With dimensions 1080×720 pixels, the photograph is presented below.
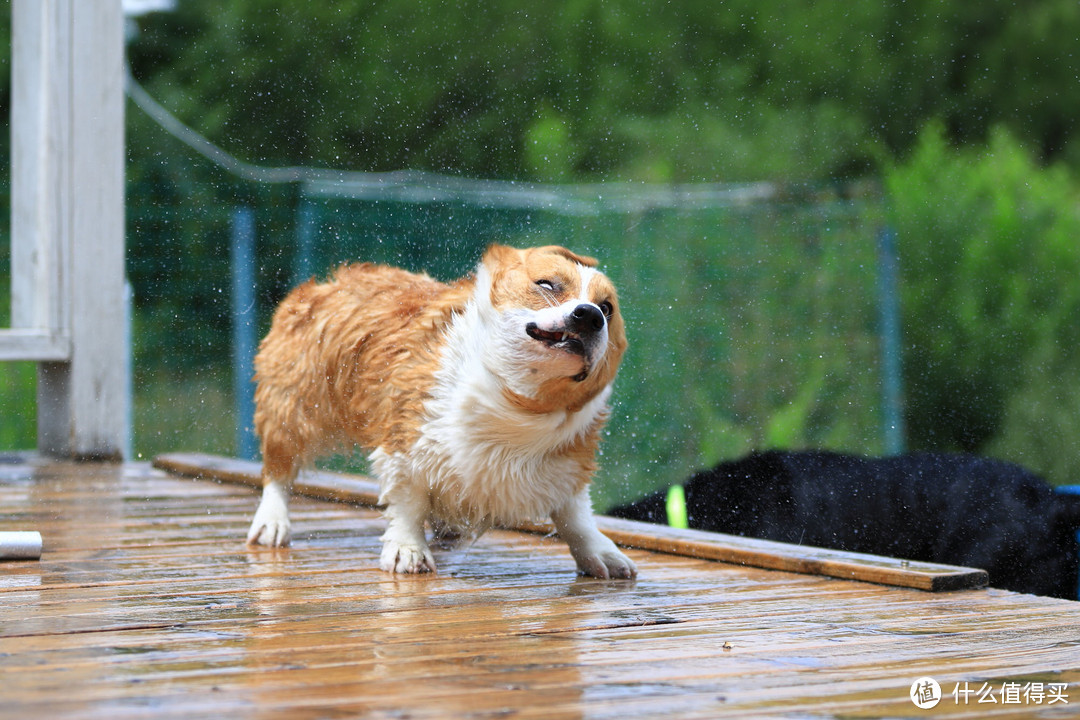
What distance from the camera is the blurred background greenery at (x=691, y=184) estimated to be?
6531 millimetres

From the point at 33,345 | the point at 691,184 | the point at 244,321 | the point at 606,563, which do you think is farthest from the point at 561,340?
the point at 691,184

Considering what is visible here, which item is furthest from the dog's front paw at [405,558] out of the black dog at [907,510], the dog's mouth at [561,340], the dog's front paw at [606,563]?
the black dog at [907,510]

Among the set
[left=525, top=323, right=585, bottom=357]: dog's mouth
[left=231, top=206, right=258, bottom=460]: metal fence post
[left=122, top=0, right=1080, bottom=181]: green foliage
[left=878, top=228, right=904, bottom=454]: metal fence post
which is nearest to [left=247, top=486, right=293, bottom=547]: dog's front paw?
[left=525, top=323, right=585, bottom=357]: dog's mouth

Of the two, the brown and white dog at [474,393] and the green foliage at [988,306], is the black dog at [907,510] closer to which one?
the brown and white dog at [474,393]

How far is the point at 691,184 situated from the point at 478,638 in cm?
987

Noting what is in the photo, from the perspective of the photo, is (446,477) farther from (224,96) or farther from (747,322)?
(224,96)

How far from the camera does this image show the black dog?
11.3ft

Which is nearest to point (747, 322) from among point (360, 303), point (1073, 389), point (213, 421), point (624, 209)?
point (624, 209)

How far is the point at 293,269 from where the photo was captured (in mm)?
5855

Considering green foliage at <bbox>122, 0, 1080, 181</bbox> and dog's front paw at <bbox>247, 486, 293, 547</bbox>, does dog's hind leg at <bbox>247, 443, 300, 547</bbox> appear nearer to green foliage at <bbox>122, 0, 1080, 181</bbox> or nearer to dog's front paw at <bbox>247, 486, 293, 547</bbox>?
dog's front paw at <bbox>247, 486, 293, 547</bbox>

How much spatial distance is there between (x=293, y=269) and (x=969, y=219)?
5058 millimetres

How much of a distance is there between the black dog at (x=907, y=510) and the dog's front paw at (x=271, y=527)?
1.32m

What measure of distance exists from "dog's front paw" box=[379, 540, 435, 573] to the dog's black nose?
61 cm

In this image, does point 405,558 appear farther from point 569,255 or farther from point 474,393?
point 569,255
